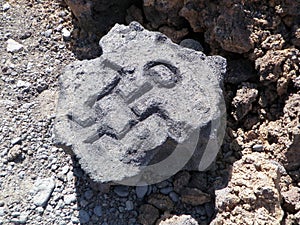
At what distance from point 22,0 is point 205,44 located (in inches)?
42.4

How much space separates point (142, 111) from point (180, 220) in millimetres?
468

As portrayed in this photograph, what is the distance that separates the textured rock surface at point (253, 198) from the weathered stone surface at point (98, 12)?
3.51 feet

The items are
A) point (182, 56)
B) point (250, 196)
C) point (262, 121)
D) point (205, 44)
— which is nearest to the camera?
point (250, 196)

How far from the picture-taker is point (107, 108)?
2172 mm

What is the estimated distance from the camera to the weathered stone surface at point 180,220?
7.04 feet

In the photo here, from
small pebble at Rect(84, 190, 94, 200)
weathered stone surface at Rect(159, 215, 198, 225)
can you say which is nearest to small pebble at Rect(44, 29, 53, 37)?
small pebble at Rect(84, 190, 94, 200)

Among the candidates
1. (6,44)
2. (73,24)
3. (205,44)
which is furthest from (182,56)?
(6,44)

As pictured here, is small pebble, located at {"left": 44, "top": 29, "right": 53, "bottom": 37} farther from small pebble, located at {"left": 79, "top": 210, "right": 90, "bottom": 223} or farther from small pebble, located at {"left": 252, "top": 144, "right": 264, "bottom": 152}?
small pebble, located at {"left": 252, "top": 144, "right": 264, "bottom": 152}

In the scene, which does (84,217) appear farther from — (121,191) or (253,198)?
(253,198)

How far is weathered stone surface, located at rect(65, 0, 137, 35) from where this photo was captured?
2.62 m

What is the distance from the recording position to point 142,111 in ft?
7.03

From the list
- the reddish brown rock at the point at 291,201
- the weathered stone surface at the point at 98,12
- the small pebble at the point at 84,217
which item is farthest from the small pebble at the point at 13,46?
the reddish brown rock at the point at 291,201

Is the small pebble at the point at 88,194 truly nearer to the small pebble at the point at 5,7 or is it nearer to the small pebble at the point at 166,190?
the small pebble at the point at 166,190

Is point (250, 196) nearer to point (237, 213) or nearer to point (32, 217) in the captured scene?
point (237, 213)
